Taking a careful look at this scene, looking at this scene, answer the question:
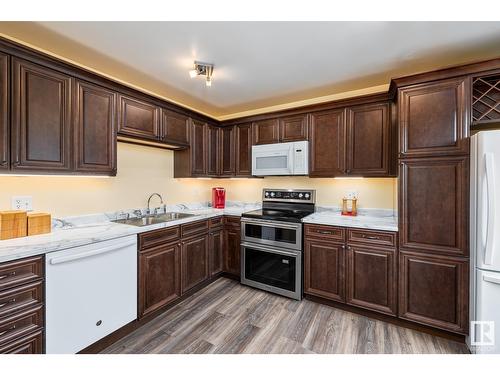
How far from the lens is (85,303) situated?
1.65 m

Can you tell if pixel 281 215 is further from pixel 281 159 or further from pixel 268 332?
pixel 268 332

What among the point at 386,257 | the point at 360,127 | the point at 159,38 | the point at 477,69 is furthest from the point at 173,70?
the point at 386,257

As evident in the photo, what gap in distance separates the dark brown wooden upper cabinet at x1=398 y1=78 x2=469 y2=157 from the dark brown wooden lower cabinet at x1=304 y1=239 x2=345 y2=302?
1.17 metres

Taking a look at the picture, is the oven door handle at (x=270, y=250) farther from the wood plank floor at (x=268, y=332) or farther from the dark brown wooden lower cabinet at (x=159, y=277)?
the dark brown wooden lower cabinet at (x=159, y=277)

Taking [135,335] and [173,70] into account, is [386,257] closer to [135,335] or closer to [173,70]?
[135,335]

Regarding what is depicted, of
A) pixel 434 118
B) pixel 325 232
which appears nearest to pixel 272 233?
pixel 325 232

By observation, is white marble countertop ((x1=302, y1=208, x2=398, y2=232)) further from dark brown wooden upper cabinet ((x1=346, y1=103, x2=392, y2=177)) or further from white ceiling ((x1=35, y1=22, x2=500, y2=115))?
white ceiling ((x1=35, y1=22, x2=500, y2=115))

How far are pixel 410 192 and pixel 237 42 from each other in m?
1.98

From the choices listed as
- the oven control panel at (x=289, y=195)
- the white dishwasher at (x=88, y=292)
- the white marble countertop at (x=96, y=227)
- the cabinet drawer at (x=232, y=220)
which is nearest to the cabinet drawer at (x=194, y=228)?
the white marble countertop at (x=96, y=227)

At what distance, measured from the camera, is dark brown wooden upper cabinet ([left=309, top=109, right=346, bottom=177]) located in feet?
8.57

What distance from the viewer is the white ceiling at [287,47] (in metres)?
1.61

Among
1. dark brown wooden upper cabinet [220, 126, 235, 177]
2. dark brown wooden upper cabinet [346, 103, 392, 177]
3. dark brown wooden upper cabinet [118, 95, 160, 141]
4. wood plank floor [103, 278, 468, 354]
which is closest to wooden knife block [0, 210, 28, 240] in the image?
dark brown wooden upper cabinet [118, 95, 160, 141]

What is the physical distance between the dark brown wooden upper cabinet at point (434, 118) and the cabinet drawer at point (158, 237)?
2.37 metres

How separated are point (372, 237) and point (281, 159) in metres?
1.38
